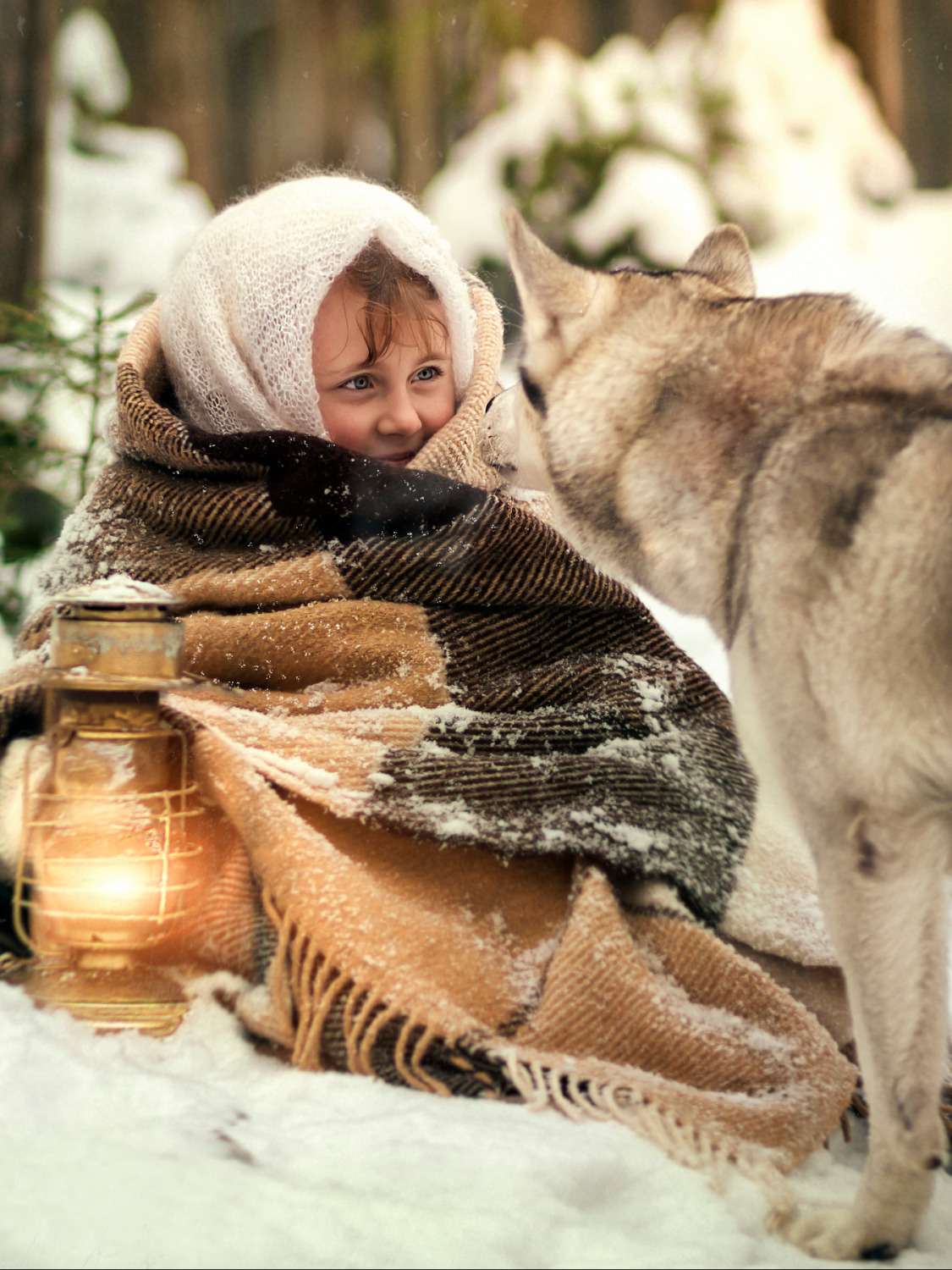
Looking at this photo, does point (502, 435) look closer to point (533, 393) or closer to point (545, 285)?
point (533, 393)

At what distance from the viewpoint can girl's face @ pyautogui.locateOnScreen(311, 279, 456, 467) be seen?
165 centimetres

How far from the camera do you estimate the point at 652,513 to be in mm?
1199

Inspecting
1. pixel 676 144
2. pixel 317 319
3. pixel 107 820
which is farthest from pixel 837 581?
pixel 676 144

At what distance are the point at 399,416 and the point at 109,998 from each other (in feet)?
3.28

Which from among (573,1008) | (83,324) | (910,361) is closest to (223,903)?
(573,1008)

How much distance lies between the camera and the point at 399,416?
1664 millimetres

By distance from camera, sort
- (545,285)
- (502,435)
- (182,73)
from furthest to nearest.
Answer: (182,73)
(502,435)
(545,285)

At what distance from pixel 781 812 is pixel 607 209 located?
169 centimetres

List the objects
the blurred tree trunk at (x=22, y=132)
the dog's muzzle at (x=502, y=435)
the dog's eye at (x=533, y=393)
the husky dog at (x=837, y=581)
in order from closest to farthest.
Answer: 1. the husky dog at (x=837, y=581)
2. the dog's eye at (x=533, y=393)
3. the dog's muzzle at (x=502, y=435)
4. the blurred tree trunk at (x=22, y=132)

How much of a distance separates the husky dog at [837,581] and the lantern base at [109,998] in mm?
714

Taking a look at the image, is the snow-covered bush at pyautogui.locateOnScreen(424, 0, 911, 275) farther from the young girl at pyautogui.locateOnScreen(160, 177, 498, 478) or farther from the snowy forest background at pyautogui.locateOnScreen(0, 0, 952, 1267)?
the young girl at pyautogui.locateOnScreen(160, 177, 498, 478)

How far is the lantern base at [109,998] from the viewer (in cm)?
115

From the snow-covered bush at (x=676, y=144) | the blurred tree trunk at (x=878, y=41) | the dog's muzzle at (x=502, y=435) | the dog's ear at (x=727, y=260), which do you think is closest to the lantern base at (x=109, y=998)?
the dog's muzzle at (x=502, y=435)

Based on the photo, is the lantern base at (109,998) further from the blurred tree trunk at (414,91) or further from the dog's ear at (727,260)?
the blurred tree trunk at (414,91)
